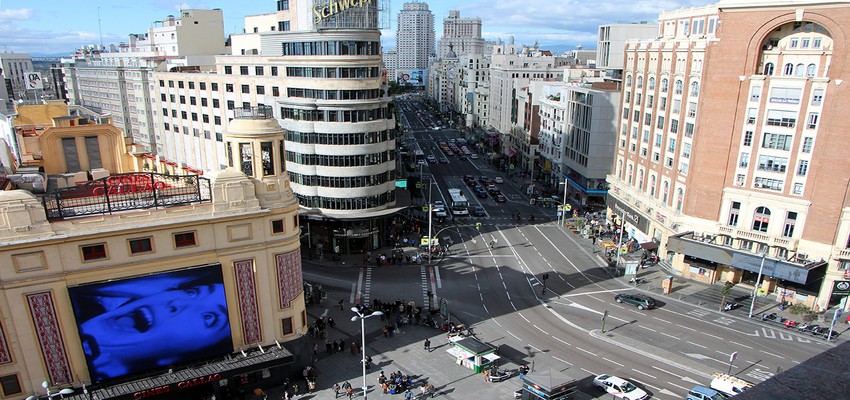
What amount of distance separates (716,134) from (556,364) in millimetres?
36687

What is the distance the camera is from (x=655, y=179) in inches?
3027

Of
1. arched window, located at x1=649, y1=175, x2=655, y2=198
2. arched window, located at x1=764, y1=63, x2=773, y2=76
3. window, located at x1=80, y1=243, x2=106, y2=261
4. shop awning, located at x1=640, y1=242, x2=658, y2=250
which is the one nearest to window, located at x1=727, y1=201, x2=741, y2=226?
shop awning, located at x1=640, y1=242, x2=658, y2=250

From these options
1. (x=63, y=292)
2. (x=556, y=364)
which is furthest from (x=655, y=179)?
(x=63, y=292)

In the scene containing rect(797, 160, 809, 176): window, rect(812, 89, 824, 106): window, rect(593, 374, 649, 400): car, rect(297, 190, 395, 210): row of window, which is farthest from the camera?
rect(297, 190, 395, 210): row of window

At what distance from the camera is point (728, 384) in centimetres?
4328

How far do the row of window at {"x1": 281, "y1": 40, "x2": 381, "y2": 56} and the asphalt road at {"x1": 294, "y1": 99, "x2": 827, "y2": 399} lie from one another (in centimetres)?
2956

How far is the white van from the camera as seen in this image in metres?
42.9

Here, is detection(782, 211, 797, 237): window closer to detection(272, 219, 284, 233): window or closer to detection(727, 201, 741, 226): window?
detection(727, 201, 741, 226): window

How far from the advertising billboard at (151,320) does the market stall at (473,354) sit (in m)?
Result: 20.2

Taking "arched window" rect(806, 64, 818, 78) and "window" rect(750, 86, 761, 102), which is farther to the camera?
"window" rect(750, 86, 761, 102)

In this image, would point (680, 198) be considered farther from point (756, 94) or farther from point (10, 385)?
point (10, 385)

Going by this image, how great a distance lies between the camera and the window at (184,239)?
40.8m

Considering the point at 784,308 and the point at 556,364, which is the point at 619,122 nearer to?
the point at 784,308

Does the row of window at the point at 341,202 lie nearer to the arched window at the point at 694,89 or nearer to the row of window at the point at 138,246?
the row of window at the point at 138,246
